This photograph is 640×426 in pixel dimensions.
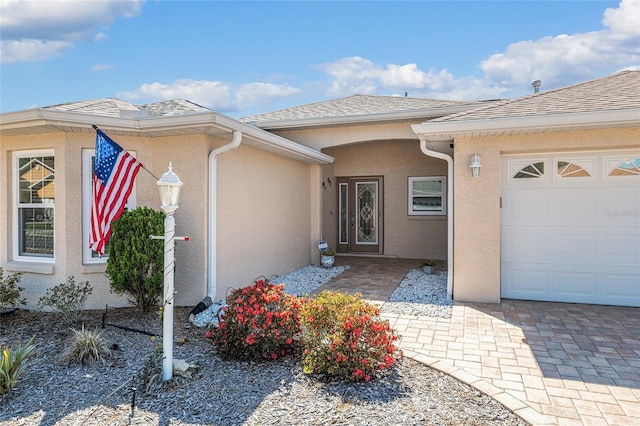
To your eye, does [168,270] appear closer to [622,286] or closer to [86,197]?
[86,197]

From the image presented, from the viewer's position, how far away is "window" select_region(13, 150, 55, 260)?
654cm

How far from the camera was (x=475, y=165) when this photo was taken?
257 inches

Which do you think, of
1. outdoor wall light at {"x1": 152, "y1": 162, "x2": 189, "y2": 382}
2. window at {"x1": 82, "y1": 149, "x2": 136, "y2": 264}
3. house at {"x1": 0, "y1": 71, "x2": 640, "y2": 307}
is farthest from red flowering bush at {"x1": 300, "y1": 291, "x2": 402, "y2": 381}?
window at {"x1": 82, "y1": 149, "x2": 136, "y2": 264}

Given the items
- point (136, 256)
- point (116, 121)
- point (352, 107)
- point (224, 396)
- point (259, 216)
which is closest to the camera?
point (224, 396)

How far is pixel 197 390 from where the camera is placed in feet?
11.8

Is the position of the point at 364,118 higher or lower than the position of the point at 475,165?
higher

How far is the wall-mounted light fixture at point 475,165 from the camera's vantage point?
6.52 meters

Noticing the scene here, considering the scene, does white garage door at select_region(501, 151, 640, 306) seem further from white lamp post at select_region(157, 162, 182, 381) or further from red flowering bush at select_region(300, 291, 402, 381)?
white lamp post at select_region(157, 162, 182, 381)

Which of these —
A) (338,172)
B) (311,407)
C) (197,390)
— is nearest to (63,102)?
(197,390)

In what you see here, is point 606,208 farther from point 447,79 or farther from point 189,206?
point 447,79

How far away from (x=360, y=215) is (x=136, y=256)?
8137 mm

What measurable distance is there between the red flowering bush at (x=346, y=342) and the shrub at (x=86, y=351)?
2.32m

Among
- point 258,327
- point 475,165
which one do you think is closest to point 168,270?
point 258,327

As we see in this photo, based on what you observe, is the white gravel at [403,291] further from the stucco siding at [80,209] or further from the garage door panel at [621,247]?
the garage door panel at [621,247]
